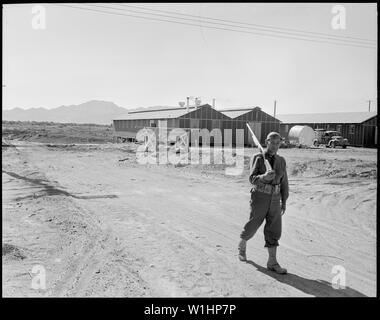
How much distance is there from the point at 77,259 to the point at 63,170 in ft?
44.2

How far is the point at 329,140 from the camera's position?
130ft

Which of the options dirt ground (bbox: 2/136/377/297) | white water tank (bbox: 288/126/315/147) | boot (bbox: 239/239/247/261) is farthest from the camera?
white water tank (bbox: 288/126/315/147)

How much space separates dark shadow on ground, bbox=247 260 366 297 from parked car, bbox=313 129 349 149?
1391 inches

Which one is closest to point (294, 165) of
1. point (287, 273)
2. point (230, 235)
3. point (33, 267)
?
point (230, 235)

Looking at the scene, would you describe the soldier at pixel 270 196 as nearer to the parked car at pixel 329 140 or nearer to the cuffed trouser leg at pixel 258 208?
the cuffed trouser leg at pixel 258 208

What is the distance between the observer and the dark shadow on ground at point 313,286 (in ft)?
16.0

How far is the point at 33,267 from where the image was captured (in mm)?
5793

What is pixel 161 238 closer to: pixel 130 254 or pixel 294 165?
pixel 130 254

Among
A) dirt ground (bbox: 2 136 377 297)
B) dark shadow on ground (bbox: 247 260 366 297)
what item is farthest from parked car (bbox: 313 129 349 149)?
dark shadow on ground (bbox: 247 260 366 297)

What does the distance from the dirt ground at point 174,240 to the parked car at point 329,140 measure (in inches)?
988

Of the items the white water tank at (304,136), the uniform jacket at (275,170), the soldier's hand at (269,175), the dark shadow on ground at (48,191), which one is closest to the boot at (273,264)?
the uniform jacket at (275,170)

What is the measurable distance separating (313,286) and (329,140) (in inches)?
1453

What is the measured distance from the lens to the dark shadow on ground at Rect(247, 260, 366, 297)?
16.0ft

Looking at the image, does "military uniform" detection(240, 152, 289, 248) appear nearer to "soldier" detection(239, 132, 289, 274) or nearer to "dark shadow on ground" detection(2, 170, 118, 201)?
"soldier" detection(239, 132, 289, 274)
